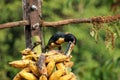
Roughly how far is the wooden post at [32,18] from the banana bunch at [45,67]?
0.13 m

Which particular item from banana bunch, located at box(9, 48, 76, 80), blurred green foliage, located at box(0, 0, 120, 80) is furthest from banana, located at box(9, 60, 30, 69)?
blurred green foliage, located at box(0, 0, 120, 80)

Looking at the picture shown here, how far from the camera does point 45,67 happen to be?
7.50ft

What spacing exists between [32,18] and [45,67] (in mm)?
323

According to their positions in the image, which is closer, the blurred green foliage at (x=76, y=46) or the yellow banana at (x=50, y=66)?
the yellow banana at (x=50, y=66)

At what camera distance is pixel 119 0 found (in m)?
4.71

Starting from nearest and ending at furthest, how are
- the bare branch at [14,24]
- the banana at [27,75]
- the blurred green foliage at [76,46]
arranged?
the banana at [27,75]
the bare branch at [14,24]
the blurred green foliage at [76,46]

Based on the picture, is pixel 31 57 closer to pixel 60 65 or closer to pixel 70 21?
pixel 60 65

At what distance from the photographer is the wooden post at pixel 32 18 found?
2492mm

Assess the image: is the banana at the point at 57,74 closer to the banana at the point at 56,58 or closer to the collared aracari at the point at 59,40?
the banana at the point at 56,58

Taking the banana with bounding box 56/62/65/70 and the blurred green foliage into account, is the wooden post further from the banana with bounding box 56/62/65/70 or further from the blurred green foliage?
the blurred green foliage

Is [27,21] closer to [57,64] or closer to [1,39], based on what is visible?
[57,64]

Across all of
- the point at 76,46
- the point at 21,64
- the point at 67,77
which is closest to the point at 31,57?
the point at 21,64

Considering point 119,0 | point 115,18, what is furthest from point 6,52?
point 115,18

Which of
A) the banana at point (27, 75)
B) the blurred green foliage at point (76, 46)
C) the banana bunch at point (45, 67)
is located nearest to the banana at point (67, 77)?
the banana bunch at point (45, 67)
